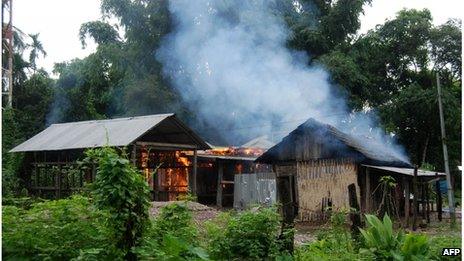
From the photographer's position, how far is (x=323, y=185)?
37.0 feet

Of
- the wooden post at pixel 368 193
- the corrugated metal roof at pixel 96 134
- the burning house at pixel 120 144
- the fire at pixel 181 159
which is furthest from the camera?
the fire at pixel 181 159

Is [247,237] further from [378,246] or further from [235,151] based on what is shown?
[235,151]

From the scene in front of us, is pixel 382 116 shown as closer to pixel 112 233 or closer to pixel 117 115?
pixel 117 115

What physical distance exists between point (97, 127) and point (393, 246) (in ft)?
35.6

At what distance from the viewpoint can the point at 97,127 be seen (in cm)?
1426

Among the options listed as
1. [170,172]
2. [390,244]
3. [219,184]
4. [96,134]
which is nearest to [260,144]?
[219,184]

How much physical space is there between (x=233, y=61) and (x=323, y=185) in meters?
11.1

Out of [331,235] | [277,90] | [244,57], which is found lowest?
[331,235]

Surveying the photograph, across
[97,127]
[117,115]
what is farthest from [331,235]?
[117,115]

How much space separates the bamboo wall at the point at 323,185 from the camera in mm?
11125

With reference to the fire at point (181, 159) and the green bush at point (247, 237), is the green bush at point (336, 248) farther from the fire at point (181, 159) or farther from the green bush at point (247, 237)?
the fire at point (181, 159)

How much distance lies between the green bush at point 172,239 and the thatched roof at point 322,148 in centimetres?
654

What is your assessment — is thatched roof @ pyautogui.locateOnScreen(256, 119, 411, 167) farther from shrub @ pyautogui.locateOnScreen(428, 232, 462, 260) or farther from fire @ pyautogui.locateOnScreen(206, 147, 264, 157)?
shrub @ pyautogui.locateOnScreen(428, 232, 462, 260)

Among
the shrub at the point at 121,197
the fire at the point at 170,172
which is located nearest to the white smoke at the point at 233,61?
the fire at the point at 170,172
